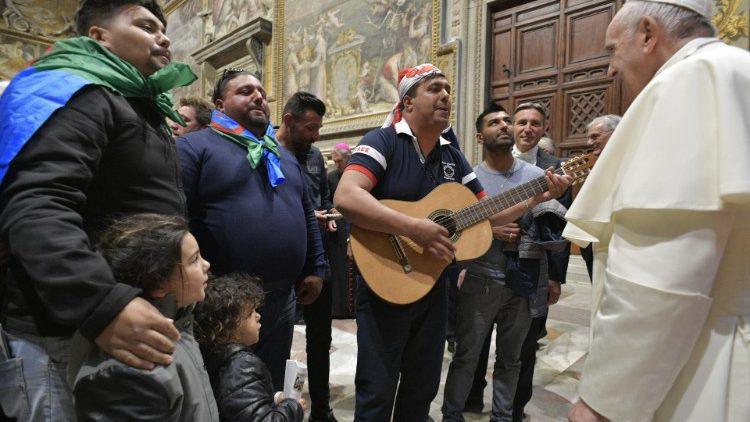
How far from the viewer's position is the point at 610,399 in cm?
97

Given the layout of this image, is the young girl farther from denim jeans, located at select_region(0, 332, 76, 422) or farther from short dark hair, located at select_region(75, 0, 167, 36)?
short dark hair, located at select_region(75, 0, 167, 36)

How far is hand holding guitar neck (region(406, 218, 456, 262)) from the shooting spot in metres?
1.90

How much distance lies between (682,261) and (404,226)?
3.66ft

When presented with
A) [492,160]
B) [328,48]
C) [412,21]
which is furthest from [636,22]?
[328,48]

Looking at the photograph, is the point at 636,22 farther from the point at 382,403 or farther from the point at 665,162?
the point at 382,403

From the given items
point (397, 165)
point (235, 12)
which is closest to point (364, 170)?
point (397, 165)

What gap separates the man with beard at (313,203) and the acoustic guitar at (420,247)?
0.51m

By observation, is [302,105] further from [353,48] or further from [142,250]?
[353,48]

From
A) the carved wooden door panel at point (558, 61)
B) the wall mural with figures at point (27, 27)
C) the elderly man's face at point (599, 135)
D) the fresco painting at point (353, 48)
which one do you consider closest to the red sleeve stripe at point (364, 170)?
the elderly man's face at point (599, 135)

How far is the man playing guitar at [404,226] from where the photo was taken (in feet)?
6.18

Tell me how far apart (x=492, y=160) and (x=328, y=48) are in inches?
302

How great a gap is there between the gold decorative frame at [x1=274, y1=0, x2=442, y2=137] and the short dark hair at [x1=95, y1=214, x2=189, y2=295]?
681 cm

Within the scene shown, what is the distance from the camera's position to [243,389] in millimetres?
1351

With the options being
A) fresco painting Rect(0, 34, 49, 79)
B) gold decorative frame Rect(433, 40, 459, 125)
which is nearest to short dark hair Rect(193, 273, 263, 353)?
gold decorative frame Rect(433, 40, 459, 125)
